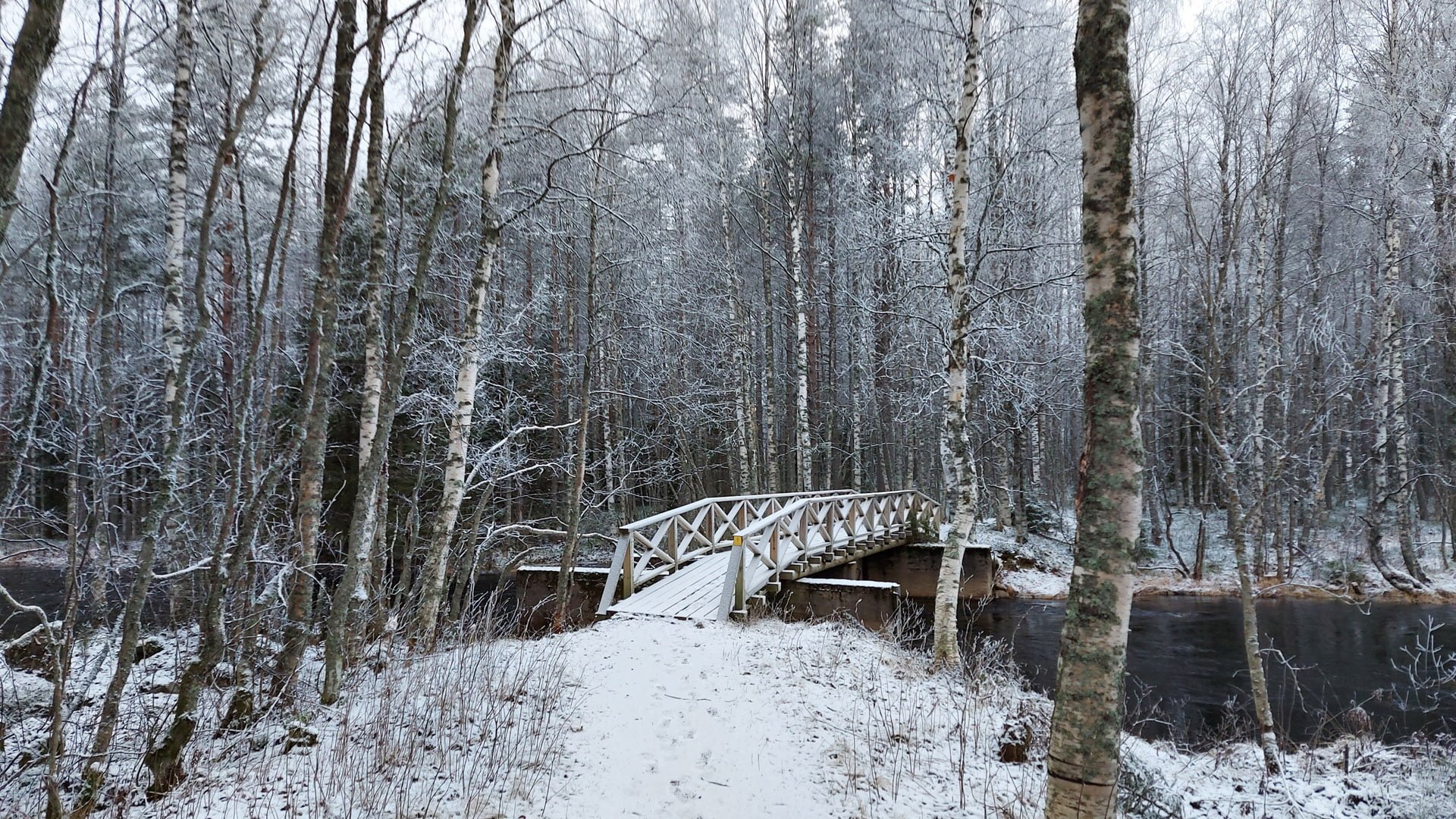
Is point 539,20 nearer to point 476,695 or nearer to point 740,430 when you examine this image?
point 476,695

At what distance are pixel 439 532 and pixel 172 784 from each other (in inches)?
121

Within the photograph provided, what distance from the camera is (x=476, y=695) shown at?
14.8 ft

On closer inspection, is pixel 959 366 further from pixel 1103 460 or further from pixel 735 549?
pixel 1103 460

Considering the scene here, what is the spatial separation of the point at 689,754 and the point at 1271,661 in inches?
346

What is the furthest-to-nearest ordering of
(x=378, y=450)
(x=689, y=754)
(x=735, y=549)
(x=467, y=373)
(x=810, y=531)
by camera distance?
(x=810, y=531) → (x=735, y=549) → (x=467, y=373) → (x=378, y=450) → (x=689, y=754)

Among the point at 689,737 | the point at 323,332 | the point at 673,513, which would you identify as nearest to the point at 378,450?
the point at 323,332

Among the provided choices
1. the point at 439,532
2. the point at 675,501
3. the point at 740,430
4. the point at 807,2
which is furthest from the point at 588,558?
the point at 807,2

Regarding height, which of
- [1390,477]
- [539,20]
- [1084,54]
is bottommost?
[1390,477]

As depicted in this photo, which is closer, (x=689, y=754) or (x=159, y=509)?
(x=159, y=509)

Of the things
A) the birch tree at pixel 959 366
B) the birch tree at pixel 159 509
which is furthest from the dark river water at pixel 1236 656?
the birch tree at pixel 159 509

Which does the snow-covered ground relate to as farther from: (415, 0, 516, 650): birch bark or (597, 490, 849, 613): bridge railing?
(597, 490, 849, 613): bridge railing

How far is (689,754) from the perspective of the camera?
13.2 ft

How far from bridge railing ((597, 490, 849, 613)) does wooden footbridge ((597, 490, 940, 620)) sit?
0.01 meters

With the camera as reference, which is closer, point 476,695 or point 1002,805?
point 1002,805
